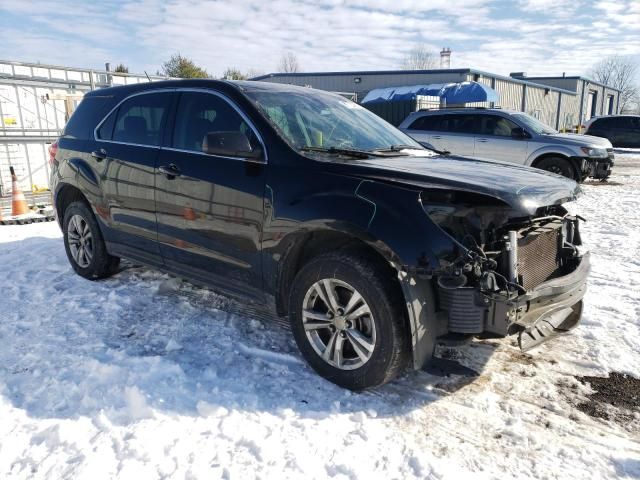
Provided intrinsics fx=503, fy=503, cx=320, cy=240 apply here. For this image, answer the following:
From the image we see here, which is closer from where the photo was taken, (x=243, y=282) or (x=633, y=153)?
(x=243, y=282)

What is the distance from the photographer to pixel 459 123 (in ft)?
40.4

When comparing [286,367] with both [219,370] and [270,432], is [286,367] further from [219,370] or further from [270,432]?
[270,432]

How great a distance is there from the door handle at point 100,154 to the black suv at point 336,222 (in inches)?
0.7

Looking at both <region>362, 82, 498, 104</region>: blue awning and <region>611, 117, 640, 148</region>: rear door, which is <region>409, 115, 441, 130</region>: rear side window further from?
<region>611, 117, 640, 148</region>: rear door

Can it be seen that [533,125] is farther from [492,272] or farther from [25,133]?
[25,133]

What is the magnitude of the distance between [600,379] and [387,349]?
5.13 feet

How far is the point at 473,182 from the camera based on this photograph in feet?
9.48

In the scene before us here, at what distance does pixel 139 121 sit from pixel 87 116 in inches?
37.9

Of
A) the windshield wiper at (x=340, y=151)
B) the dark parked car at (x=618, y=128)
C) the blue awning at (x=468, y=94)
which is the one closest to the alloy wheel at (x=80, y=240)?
the windshield wiper at (x=340, y=151)

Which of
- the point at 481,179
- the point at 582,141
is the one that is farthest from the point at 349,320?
the point at 582,141

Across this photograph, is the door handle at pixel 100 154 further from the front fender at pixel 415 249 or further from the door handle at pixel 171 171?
the front fender at pixel 415 249

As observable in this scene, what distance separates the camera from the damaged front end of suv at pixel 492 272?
8.77 ft

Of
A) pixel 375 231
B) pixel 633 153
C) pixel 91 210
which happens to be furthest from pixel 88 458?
pixel 633 153

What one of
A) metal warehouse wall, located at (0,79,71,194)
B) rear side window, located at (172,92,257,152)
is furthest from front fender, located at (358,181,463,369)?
metal warehouse wall, located at (0,79,71,194)
